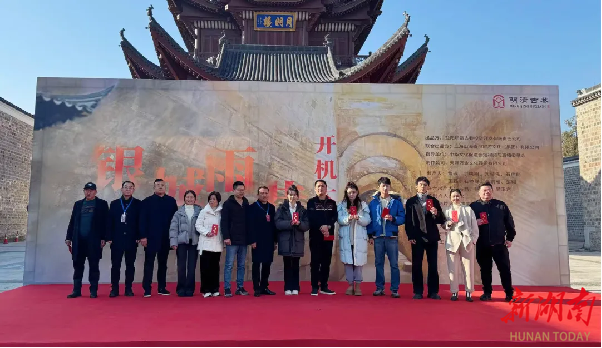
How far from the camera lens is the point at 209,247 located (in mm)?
4152

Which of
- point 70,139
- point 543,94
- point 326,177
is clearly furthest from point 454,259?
point 70,139

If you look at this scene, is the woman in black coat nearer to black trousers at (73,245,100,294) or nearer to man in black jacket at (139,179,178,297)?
man in black jacket at (139,179,178,297)

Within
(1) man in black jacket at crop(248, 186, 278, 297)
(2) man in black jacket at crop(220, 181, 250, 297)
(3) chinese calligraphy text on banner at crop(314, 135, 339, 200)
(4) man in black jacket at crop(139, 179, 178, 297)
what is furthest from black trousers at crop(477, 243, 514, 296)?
(4) man in black jacket at crop(139, 179, 178, 297)

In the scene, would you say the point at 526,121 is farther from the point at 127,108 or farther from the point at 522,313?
the point at 127,108

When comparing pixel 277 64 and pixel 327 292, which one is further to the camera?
pixel 277 64

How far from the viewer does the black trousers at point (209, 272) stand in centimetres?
415

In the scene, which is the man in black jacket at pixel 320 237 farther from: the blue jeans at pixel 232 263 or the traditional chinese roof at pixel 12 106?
the traditional chinese roof at pixel 12 106

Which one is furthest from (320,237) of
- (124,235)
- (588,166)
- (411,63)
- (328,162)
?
(588,166)

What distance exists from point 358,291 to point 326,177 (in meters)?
1.57

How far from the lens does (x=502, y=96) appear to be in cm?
531

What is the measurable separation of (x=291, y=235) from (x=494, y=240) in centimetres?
208

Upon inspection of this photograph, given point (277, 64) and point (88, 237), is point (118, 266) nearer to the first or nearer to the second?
point (88, 237)

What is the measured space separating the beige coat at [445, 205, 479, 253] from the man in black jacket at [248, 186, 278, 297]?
184 centimetres

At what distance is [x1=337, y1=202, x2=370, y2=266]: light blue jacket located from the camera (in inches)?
163
